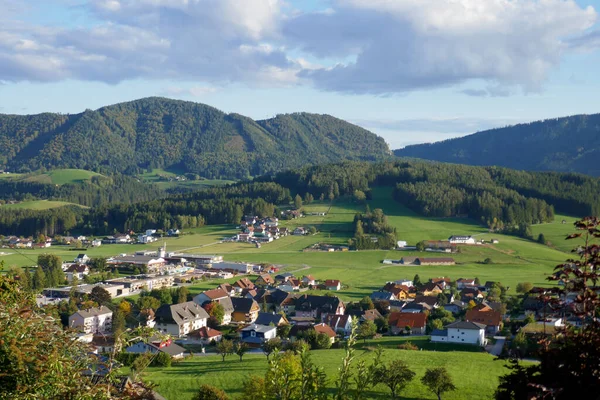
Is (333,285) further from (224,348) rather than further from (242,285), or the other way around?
(224,348)

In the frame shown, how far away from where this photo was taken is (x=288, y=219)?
10138 cm

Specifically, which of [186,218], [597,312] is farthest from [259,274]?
[597,312]

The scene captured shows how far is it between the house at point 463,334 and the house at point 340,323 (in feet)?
20.2

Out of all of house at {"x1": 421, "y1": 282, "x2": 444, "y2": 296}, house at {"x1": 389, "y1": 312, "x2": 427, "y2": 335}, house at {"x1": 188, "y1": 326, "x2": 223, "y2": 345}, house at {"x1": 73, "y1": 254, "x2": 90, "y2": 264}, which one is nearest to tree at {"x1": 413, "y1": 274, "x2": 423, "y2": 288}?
house at {"x1": 421, "y1": 282, "x2": 444, "y2": 296}

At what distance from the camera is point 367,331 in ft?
122

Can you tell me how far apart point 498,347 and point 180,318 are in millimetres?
19708

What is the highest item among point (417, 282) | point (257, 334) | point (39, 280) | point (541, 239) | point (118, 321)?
point (541, 239)

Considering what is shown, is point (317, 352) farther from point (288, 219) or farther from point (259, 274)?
point (288, 219)

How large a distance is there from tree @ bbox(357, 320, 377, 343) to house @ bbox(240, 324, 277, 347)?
516 cm

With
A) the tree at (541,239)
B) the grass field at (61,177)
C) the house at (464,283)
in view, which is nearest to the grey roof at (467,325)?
the house at (464,283)

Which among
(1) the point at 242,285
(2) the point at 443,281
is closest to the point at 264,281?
(1) the point at 242,285

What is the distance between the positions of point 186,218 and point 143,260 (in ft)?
103

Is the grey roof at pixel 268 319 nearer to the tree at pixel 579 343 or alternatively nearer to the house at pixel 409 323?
the house at pixel 409 323

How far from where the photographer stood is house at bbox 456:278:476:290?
56.1 meters
